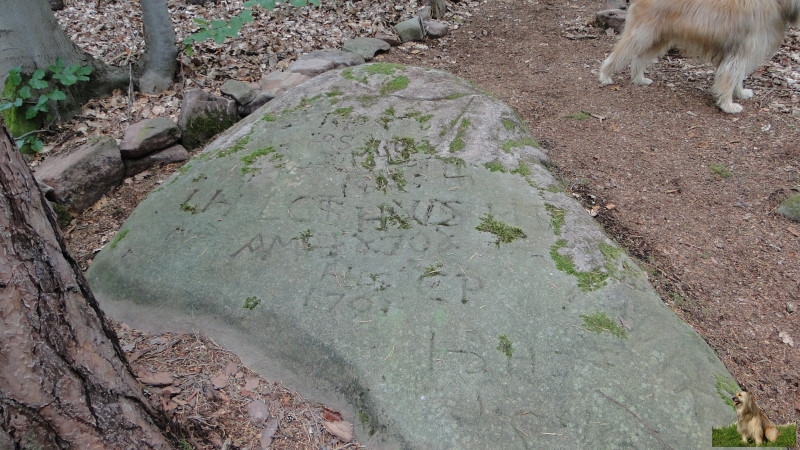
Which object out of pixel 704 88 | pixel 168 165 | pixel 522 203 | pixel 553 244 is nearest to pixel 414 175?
pixel 522 203

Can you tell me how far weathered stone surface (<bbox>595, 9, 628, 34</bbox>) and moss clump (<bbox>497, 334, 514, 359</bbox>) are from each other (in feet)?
19.3

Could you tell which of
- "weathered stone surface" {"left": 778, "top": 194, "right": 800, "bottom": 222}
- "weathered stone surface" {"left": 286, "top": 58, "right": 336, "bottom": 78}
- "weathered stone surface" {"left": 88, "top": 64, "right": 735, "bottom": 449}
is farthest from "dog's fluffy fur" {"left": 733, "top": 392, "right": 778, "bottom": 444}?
"weathered stone surface" {"left": 286, "top": 58, "right": 336, "bottom": 78}

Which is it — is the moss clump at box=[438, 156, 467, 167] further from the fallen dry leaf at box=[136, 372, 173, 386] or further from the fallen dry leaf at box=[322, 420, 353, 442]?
the fallen dry leaf at box=[136, 372, 173, 386]

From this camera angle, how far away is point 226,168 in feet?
11.1

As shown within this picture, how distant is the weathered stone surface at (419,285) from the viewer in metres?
2.15

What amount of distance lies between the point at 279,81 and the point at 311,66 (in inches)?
20.3

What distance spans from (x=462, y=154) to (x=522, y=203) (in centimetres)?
55

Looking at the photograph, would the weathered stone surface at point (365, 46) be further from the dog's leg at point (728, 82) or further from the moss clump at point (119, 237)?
the moss clump at point (119, 237)

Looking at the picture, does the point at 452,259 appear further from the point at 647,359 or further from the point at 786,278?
the point at 786,278

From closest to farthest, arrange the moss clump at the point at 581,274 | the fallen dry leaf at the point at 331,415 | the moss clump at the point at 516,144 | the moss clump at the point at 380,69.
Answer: the fallen dry leaf at the point at 331,415
the moss clump at the point at 581,274
the moss clump at the point at 516,144
the moss clump at the point at 380,69

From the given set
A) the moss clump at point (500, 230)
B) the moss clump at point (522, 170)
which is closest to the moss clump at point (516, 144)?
the moss clump at point (522, 170)

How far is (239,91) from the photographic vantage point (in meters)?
4.82

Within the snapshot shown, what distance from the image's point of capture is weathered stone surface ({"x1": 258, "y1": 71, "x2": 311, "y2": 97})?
4895 millimetres

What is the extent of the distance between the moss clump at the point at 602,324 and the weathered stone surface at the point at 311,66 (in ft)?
12.6
